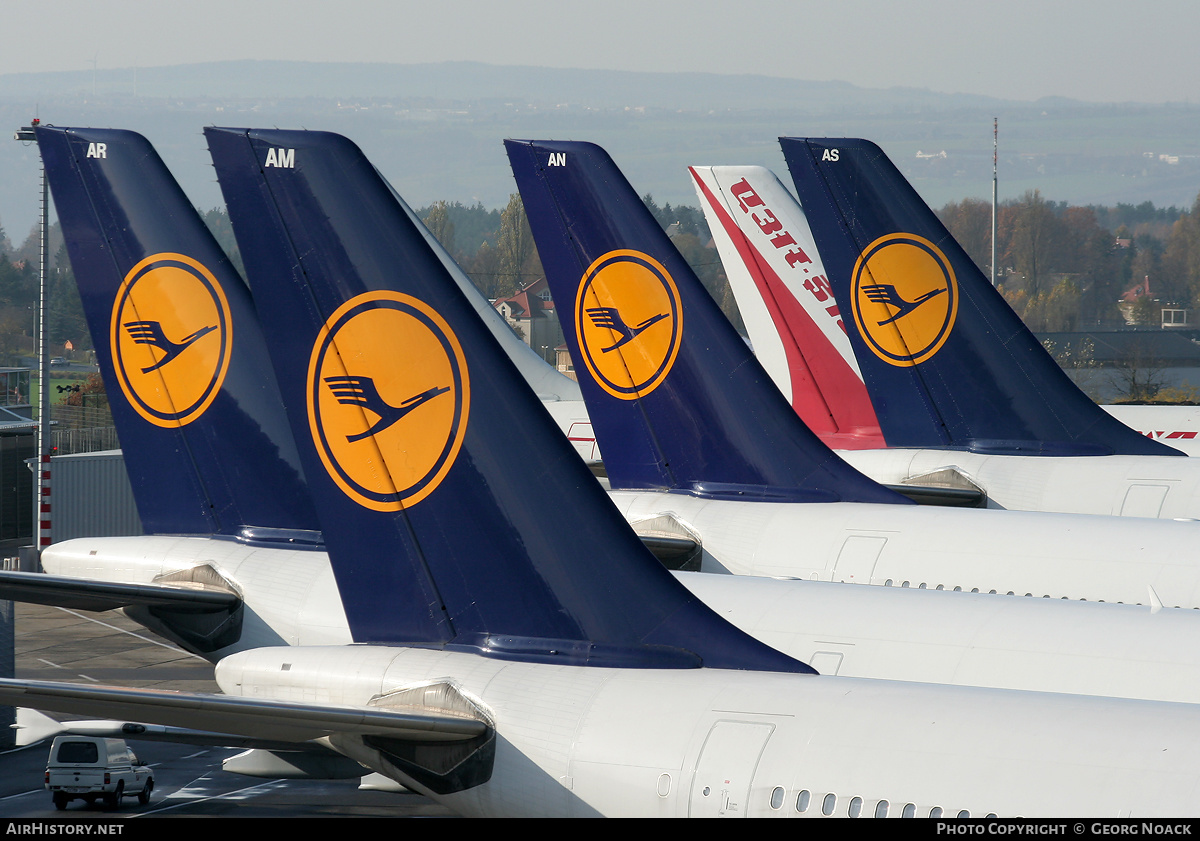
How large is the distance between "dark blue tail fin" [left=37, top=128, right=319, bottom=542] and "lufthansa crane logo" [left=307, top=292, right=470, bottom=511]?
465 centimetres

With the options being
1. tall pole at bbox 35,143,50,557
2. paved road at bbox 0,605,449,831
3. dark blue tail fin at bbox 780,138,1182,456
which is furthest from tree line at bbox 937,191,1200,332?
dark blue tail fin at bbox 780,138,1182,456

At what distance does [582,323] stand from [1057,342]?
91.8 m

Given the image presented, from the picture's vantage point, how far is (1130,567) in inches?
519

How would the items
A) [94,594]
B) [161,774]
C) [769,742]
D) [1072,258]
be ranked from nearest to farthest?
[769,742]
[94,594]
[161,774]
[1072,258]

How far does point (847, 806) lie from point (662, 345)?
31.9 ft

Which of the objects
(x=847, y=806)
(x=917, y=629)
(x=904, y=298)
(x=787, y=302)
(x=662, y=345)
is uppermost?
(x=904, y=298)

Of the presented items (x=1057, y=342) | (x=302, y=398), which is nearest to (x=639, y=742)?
(x=302, y=398)

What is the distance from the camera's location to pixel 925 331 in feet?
68.5

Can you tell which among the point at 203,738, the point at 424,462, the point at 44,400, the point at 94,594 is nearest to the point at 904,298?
the point at 424,462

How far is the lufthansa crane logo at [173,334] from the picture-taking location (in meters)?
14.4

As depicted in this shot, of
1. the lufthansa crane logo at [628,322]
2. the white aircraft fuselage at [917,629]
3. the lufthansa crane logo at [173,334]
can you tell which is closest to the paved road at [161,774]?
the white aircraft fuselage at [917,629]

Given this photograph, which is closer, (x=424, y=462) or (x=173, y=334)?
(x=424, y=462)

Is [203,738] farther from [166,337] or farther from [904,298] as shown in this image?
[904,298]

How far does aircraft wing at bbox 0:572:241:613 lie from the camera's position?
31.8ft
